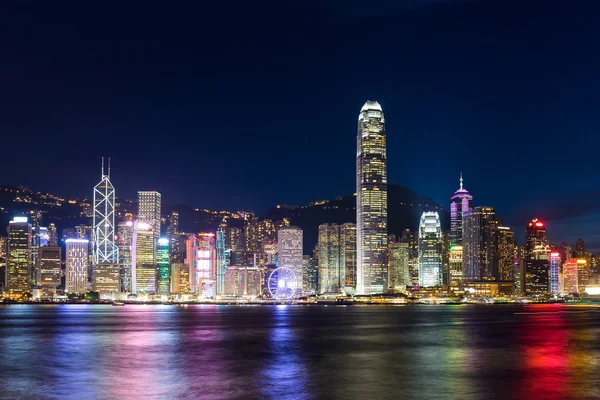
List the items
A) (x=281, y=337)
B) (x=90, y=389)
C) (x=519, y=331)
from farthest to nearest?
(x=519, y=331) < (x=281, y=337) < (x=90, y=389)

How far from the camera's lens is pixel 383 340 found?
85.1 metres

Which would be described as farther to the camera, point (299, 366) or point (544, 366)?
point (299, 366)

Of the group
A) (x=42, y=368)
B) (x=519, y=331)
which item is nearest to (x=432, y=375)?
(x=42, y=368)

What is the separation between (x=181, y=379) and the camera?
4950 centimetres

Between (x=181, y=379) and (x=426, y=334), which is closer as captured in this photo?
(x=181, y=379)

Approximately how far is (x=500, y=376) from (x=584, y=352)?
22.1 m

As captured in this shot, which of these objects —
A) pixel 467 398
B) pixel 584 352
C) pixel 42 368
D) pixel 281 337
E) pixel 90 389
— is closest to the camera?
pixel 467 398

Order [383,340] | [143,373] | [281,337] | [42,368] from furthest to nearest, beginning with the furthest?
[281,337]
[383,340]
[42,368]
[143,373]

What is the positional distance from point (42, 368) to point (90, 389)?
538 inches

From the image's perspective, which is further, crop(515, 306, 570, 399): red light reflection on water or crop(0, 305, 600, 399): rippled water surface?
crop(0, 305, 600, 399): rippled water surface

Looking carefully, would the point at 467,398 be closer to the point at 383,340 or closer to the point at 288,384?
the point at 288,384

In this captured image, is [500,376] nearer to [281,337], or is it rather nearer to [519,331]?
[281,337]

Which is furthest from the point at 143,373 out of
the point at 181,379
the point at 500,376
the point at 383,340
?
the point at 383,340

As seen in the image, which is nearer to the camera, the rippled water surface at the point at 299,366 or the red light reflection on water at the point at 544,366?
the red light reflection on water at the point at 544,366
